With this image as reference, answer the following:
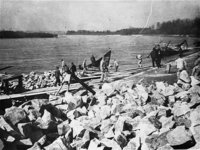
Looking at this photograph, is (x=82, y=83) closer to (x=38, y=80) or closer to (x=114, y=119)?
(x=38, y=80)

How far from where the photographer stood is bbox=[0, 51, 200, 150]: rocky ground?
3.56 m

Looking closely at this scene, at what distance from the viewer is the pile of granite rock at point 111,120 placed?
3.55m

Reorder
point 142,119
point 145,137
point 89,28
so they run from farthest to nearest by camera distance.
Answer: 1. point 89,28
2. point 142,119
3. point 145,137

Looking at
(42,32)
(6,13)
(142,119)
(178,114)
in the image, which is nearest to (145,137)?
(142,119)

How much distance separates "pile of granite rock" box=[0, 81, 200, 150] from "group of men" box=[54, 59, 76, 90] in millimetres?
267

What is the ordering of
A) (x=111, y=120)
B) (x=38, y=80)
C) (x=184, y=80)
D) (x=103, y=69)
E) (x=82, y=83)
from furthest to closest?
(x=184, y=80)
(x=103, y=69)
(x=82, y=83)
(x=38, y=80)
(x=111, y=120)

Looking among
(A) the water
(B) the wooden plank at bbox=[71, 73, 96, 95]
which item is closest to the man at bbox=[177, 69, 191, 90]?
(A) the water

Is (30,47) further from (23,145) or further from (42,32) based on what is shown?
(23,145)

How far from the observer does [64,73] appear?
432 centimetres

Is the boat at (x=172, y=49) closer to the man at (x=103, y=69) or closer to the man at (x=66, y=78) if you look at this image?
the man at (x=103, y=69)

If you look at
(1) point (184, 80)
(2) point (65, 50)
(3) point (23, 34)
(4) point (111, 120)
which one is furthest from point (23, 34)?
(1) point (184, 80)

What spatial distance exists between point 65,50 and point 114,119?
1414 millimetres

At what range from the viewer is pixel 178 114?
414 cm

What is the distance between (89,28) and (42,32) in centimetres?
80
